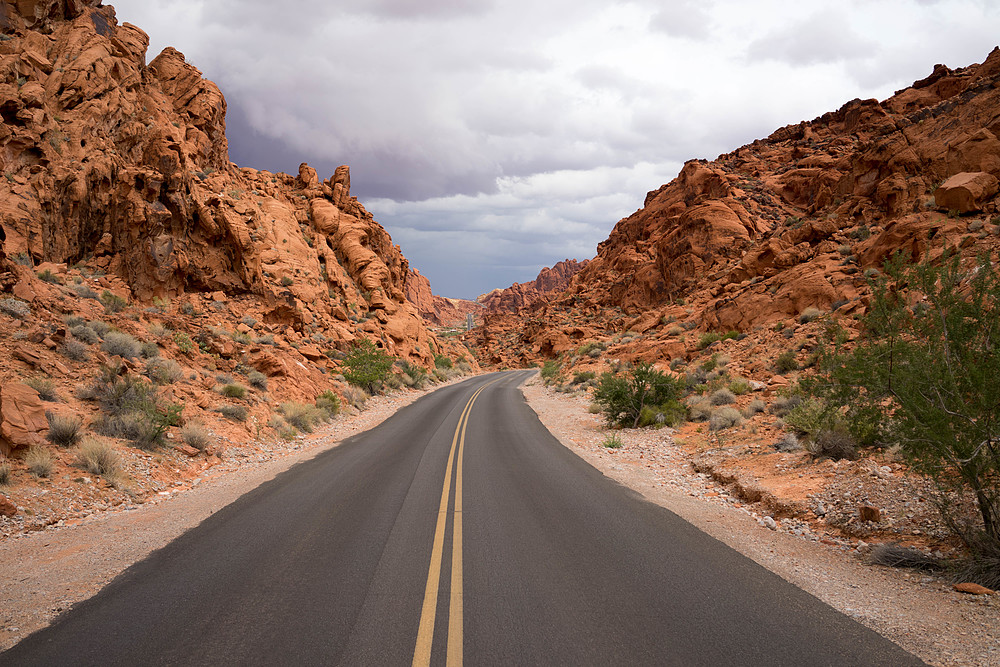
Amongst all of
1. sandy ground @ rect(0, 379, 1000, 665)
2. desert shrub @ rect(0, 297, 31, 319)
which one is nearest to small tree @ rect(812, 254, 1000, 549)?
sandy ground @ rect(0, 379, 1000, 665)

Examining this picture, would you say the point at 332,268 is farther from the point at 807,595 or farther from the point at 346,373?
the point at 807,595

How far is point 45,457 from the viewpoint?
717 cm

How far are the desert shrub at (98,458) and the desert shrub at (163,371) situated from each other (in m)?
4.05

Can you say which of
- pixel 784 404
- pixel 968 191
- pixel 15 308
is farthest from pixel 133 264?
pixel 968 191

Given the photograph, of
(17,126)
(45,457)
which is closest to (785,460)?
(45,457)

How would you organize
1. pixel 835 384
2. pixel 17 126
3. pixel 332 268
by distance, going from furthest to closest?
pixel 332 268, pixel 17 126, pixel 835 384

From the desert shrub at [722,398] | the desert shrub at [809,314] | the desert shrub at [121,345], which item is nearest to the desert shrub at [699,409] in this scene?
the desert shrub at [722,398]

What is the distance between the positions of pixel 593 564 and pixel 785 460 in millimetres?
5427

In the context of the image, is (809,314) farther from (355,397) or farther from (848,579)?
(355,397)

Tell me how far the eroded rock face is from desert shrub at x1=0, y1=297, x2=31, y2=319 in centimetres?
427

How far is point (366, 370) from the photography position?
960 inches

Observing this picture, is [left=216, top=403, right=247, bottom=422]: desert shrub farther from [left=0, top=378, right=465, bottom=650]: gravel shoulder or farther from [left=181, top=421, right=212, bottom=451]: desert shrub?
[left=0, top=378, right=465, bottom=650]: gravel shoulder

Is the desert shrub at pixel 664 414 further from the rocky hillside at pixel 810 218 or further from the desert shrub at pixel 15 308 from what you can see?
the desert shrub at pixel 15 308

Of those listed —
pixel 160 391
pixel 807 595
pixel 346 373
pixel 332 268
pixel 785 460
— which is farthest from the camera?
pixel 332 268
